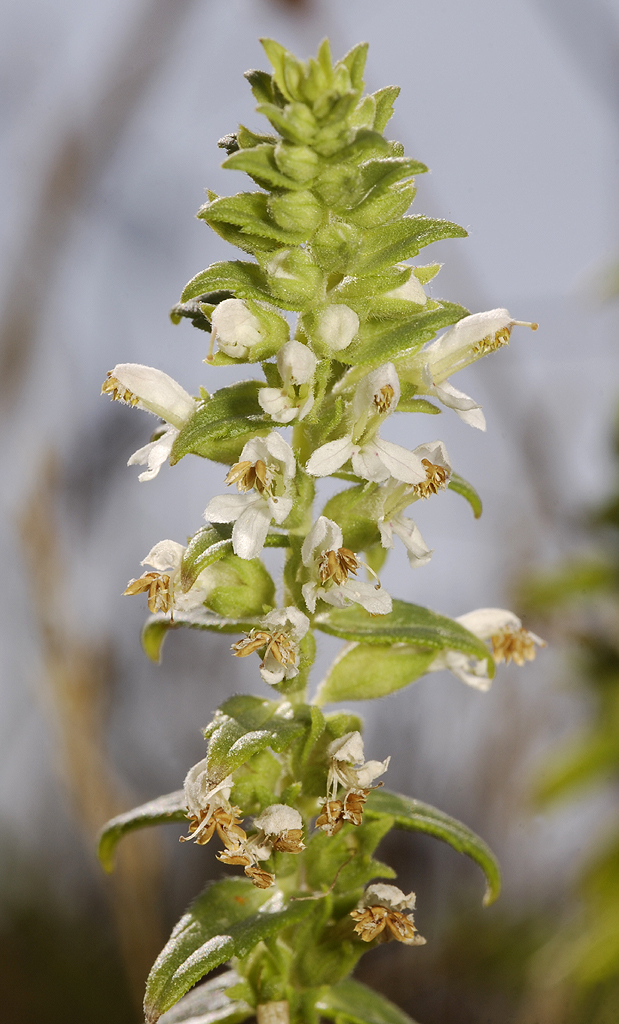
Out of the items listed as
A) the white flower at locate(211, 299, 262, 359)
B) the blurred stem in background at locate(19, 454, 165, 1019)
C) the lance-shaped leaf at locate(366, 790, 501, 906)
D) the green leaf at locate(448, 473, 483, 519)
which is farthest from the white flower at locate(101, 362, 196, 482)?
the blurred stem in background at locate(19, 454, 165, 1019)

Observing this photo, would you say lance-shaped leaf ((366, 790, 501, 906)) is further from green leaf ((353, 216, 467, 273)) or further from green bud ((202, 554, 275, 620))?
green leaf ((353, 216, 467, 273))

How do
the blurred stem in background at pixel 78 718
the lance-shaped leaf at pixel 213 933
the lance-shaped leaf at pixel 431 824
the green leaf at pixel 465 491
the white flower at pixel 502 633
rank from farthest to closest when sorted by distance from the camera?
the blurred stem in background at pixel 78 718, the white flower at pixel 502 633, the green leaf at pixel 465 491, the lance-shaped leaf at pixel 431 824, the lance-shaped leaf at pixel 213 933

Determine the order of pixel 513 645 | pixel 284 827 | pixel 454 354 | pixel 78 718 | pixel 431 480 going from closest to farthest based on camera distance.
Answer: pixel 284 827 < pixel 431 480 < pixel 454 354 < pixel 513 645 < pixel 78 718

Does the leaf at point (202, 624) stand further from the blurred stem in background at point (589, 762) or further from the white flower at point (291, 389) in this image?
the blurred stem in background at point (589, 762)

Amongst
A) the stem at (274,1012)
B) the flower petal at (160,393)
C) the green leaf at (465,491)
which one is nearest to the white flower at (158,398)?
the flower petal at (160,393)

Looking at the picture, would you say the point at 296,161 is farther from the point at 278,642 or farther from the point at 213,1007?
the point at 213,1007

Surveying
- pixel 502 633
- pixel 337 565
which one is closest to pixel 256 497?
pixel 337 565
